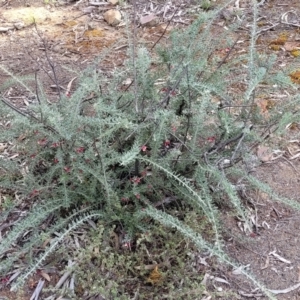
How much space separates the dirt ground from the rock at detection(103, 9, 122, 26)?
44 millimetres

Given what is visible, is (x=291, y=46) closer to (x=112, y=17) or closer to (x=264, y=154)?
(x=264, y=154)

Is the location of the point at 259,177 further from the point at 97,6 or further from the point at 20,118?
the point at 97,6

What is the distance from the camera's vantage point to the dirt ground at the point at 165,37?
223cm

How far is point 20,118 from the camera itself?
81.4 inches

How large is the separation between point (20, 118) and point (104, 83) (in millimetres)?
1145

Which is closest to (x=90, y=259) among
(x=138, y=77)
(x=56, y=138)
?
(x=56, y=138)

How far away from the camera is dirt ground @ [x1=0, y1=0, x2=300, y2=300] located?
7.31ft

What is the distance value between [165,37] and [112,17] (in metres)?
0.57

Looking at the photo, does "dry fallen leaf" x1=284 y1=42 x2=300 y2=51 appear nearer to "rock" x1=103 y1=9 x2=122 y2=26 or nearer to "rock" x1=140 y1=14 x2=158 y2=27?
"rock" x1=140 y1=14 x2=158 y2=27

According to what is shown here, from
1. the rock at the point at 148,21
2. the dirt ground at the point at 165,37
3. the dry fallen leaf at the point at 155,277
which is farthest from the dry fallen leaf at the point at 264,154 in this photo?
the rock at the point at 148,21

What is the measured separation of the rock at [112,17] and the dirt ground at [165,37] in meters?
0.04

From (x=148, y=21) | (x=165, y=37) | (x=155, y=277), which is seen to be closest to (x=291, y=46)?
(x=165, y=37)

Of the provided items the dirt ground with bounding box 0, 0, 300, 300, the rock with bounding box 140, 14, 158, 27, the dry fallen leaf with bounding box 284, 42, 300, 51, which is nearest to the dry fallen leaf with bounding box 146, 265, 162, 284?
the dirt ground with bounding box 0, 0, 300, 300

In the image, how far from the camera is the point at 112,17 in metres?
4.11
